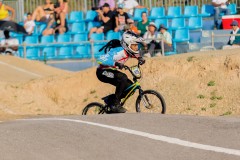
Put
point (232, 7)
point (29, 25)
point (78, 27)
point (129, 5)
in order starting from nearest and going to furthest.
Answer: point (232, 7) < point (129, 5) < point (78, 27) < point (29, 25)

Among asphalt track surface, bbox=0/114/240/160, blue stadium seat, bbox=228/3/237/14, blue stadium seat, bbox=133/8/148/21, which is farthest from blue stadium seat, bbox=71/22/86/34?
asphalt track surface, bbox=0/114/240/160

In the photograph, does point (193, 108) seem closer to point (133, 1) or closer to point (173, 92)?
point (173, 92)

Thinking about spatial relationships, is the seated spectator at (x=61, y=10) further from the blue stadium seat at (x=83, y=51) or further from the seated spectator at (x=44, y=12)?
the blue stadium seat at (x=83, y=51)

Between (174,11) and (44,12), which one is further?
(44,12)

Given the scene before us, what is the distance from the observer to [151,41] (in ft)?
76.9

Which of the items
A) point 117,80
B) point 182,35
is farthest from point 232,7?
point 117,80

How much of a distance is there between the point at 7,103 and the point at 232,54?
601 centimetres

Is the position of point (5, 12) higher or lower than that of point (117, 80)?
higher

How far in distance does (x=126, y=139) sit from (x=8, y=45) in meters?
17.3

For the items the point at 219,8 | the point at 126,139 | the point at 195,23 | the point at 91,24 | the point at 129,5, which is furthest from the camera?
the point at 91,24

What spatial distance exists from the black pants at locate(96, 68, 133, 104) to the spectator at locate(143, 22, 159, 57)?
750cm

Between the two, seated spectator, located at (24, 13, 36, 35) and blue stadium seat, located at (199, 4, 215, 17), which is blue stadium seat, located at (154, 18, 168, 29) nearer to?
blue stadium seat, located at (199, 4, 215, 17)

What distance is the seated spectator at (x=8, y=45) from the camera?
2670 cm

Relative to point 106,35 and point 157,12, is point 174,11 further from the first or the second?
point 106,35
